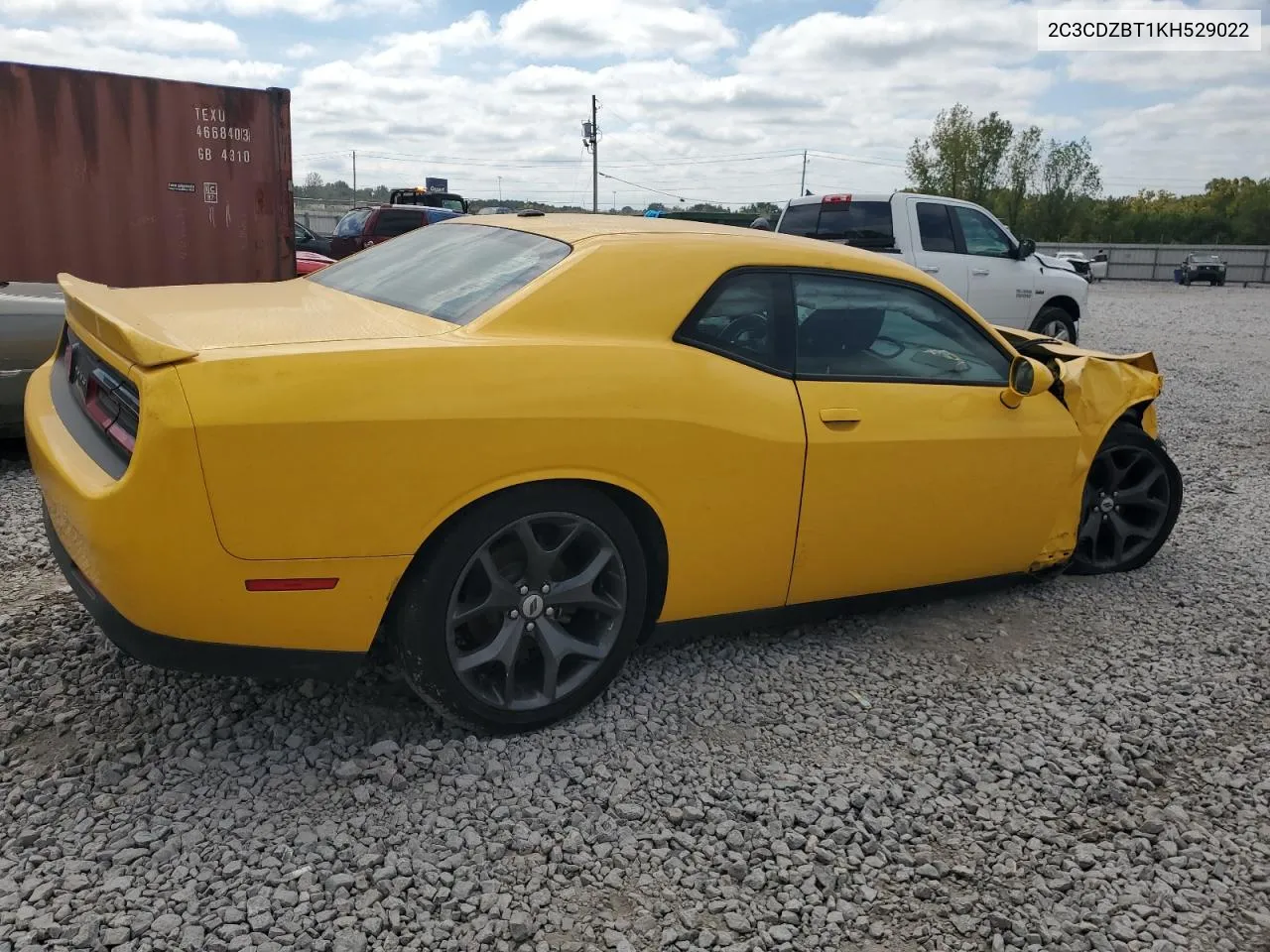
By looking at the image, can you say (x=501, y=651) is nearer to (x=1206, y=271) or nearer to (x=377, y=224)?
(x=377, y=224)

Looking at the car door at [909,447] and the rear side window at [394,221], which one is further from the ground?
the rear side window at [394,221]

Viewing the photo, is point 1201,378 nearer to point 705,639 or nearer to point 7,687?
point 705,639

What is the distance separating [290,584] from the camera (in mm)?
2510

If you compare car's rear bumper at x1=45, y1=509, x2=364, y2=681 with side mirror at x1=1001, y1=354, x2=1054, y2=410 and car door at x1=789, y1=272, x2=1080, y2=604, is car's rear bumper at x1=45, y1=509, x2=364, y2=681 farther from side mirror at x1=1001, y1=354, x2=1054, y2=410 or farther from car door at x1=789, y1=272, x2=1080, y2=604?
side mirror at x1=1001, y1=354, x2=1054, y2=410

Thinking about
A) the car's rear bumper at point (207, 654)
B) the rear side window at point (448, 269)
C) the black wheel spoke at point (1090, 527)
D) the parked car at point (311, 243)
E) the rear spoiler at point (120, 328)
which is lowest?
the black wheel spoke at point (1090, 527)

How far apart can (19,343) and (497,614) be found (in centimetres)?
392

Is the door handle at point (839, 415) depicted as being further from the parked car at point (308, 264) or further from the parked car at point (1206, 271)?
the parked car at point (1206, 271)

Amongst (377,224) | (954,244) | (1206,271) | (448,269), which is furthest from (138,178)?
(1206,271)

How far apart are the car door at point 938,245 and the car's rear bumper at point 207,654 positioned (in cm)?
881

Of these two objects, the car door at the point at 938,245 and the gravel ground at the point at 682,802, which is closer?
the gravel ground at the point at 682,802

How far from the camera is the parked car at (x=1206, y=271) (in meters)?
39.9

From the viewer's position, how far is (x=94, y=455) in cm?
263

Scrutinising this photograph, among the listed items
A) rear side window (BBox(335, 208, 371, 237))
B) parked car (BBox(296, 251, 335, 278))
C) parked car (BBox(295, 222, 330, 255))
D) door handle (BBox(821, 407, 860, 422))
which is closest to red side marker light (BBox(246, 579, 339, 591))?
door handle (BBox(821, 407, 860, 422))

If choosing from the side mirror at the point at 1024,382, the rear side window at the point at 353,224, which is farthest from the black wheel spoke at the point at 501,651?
the rear side window at the point at 353,224
